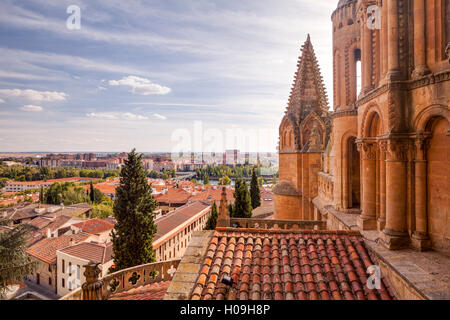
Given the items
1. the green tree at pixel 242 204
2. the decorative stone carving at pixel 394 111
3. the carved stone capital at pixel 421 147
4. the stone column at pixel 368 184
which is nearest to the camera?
the carved stone capital at pixel 421 147

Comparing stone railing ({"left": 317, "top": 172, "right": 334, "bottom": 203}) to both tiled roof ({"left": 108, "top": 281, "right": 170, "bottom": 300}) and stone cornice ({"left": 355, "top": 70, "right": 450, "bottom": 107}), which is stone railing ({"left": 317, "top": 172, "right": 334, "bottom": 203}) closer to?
stone cornice ({"left": 355, "top": 70, "right": 450, "bottom": 107})

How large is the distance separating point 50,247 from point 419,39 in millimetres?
37882

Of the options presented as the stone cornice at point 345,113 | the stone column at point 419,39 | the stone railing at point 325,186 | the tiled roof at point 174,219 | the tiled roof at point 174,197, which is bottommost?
the tiled roof at point 174,197

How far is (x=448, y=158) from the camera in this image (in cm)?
571

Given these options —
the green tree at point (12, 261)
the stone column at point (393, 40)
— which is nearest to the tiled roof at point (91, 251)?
the green tree at point (12, 261)

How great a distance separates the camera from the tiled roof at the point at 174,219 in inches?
1314

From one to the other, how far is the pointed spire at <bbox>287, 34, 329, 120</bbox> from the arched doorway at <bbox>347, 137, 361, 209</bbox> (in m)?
6.37

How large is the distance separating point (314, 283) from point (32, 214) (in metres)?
67.1

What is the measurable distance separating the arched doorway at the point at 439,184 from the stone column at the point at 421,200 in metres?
0.08

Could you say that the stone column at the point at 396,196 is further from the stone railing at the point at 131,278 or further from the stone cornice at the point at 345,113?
the stone railing at the point at 131,278

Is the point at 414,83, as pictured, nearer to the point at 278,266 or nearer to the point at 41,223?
the point at 278,266
